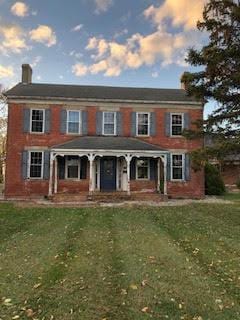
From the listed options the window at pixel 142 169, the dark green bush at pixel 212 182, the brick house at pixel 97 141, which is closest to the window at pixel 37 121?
the brick house at pixel 97 141

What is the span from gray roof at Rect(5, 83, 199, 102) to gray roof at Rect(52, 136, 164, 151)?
9.07 ft

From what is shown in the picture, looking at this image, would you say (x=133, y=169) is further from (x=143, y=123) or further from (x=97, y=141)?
(x=143, y=123)

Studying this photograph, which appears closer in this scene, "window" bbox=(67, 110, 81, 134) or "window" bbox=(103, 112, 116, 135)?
"window" bbox=(67, 110, 81, 134)

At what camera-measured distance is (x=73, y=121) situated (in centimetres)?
2386

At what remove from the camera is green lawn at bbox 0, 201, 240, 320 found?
5020 mm

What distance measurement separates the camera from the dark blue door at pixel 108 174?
2372 centimetres

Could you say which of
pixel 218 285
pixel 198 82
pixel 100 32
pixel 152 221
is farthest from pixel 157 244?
pixel 100 32

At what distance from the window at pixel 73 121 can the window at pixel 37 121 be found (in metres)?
1.69

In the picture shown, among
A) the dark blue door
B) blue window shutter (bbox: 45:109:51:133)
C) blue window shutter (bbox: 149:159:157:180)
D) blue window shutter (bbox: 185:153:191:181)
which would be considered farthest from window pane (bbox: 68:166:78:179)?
blue window shutter (bbox: 185:153:191:181)

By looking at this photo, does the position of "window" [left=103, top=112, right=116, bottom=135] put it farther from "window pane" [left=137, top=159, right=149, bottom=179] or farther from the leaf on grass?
the leaf on grass

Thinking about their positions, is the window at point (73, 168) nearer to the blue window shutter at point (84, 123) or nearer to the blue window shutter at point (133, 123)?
the blue window shutter at point (84, 123)

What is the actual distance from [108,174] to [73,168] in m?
2.33

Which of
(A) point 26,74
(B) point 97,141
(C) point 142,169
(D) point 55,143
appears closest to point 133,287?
(B) point 97,141

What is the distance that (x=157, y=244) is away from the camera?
30.2 ft
